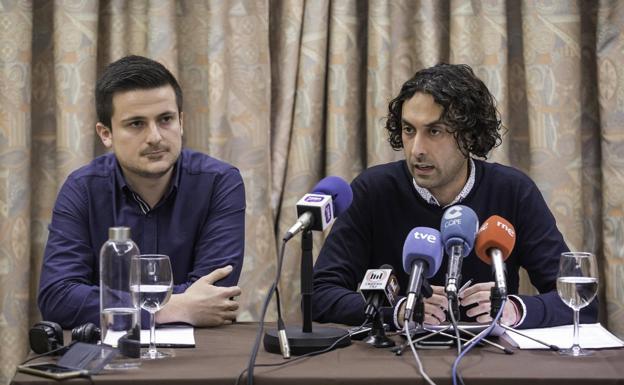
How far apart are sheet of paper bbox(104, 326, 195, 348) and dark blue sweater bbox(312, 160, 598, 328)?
55 cm

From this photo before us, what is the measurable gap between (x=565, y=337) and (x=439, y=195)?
0.84m

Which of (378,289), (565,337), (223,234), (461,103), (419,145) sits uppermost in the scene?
(461,103)

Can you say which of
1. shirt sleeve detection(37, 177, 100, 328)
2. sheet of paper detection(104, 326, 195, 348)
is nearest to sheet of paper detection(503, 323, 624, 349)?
sheet of paper detection(104, 326, 195, 348)

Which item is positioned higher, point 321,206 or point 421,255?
point 321,206

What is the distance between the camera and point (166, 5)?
3.67 m

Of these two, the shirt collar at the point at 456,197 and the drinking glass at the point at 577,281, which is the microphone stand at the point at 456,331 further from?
the shirt collar at the point at 456,197

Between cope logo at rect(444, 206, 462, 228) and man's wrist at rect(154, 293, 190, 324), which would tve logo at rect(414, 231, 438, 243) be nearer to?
cope logo at rect(444, 206, 462, 228)

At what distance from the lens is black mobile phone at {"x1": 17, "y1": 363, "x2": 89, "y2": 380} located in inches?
71.2

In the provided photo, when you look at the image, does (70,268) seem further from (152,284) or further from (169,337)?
(152,284)

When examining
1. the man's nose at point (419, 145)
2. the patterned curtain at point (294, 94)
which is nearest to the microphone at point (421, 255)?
the man's nose at point (419, 145)

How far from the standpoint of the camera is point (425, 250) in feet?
6.73

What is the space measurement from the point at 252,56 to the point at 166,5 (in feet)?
1.32

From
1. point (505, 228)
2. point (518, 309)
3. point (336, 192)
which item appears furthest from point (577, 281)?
point (336, 192)

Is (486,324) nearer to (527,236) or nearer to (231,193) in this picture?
(527,236)
